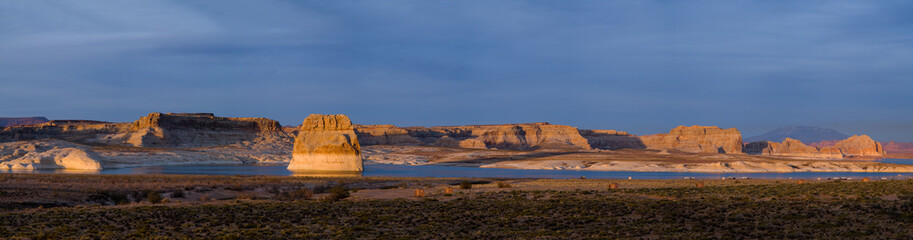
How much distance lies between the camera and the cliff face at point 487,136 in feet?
565

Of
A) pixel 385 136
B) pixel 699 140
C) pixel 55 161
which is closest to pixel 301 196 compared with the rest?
pixel 55 161

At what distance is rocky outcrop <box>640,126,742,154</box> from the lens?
174 m

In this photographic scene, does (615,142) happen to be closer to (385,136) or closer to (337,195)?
(385,136)

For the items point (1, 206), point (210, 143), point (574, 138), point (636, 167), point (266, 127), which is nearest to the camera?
point (1, 206)

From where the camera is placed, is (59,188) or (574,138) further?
(574,138)

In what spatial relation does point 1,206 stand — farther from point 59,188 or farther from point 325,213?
point 325,213

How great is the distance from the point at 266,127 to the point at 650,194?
131m

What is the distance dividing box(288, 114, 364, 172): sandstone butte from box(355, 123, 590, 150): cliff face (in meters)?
104

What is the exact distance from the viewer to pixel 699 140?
180m

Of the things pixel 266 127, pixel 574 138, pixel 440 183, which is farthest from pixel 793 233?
pixel 574 138

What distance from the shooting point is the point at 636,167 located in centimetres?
8812

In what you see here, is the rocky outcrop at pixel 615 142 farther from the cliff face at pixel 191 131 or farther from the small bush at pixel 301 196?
the small bush at pixel 301 196

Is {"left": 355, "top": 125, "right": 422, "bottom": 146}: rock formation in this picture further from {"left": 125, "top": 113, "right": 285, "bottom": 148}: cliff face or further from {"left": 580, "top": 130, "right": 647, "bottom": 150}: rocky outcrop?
{"left": 580, "top": 130, "right": 647, "bottom": 150}: rocky outcrop

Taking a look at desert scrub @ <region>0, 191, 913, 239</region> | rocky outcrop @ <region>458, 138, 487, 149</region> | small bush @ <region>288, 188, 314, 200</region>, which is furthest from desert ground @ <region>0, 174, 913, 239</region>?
rocky outcrop @ <region>458, 138, 487, 149</region>
